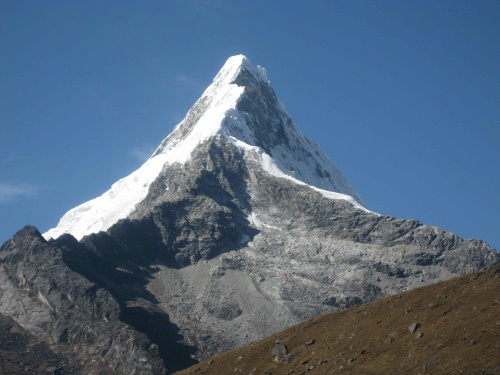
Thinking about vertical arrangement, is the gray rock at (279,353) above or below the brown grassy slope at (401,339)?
above

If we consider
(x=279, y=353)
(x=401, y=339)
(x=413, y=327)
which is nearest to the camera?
(x=401, y=339)

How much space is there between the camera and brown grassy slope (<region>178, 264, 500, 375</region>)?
328 feet

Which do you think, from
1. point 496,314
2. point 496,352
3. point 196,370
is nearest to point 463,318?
point 496,314

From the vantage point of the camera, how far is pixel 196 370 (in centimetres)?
14088

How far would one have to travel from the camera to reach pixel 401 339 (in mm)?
113000

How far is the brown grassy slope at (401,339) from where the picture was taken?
328 feet

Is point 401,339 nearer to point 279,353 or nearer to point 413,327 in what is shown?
point 413,327

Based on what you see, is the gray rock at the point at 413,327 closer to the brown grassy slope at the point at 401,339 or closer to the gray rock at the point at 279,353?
the brown grassy slope at the point at 401,339

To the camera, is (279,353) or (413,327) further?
(279,353)

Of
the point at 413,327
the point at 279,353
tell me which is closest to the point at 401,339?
the point at 413,327

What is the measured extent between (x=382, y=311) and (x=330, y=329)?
332 inches

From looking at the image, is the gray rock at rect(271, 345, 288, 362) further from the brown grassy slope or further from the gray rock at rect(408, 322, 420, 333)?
the gray rock at rect(408, 322, 420, 333)

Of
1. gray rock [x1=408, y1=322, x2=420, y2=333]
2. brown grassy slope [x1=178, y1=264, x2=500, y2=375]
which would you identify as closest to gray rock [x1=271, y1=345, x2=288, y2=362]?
brown grassy slope [x1=178, y1=264, x2=500, y2=375]

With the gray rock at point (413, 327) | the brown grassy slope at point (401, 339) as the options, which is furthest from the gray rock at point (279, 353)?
the gray rock at point (413, 327)
